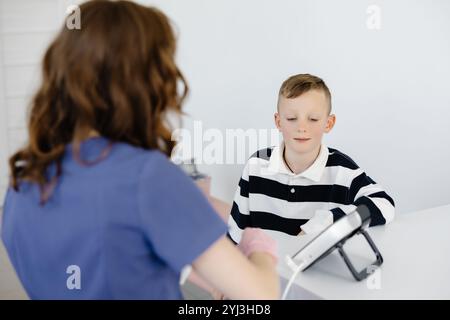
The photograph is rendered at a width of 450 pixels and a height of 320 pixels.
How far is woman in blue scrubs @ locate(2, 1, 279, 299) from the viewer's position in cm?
69

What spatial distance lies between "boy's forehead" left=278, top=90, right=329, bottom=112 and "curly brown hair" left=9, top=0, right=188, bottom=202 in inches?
35.2

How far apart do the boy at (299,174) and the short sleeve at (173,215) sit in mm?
895

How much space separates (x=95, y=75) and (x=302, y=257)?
522mm

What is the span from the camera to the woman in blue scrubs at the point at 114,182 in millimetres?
694

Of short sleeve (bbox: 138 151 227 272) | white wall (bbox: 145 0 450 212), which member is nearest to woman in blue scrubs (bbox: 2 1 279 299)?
short sleeve (bbox: 138 151 227 272)

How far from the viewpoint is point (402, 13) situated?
104 inches

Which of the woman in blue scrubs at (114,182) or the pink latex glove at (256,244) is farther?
the pink latex glove at (256,244)

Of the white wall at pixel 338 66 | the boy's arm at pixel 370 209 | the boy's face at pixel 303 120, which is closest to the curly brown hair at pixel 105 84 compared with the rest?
the boy's arm at pixel 370 209

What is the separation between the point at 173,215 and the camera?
695 mm

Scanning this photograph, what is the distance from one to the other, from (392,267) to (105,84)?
0.68 m

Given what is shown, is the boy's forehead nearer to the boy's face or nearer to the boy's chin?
the boy's face

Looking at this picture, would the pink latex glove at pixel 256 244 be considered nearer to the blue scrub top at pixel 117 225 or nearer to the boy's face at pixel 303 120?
the blue scrub top at pixel 117 225

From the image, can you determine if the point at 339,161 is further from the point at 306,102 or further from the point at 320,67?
the point at 320,67
